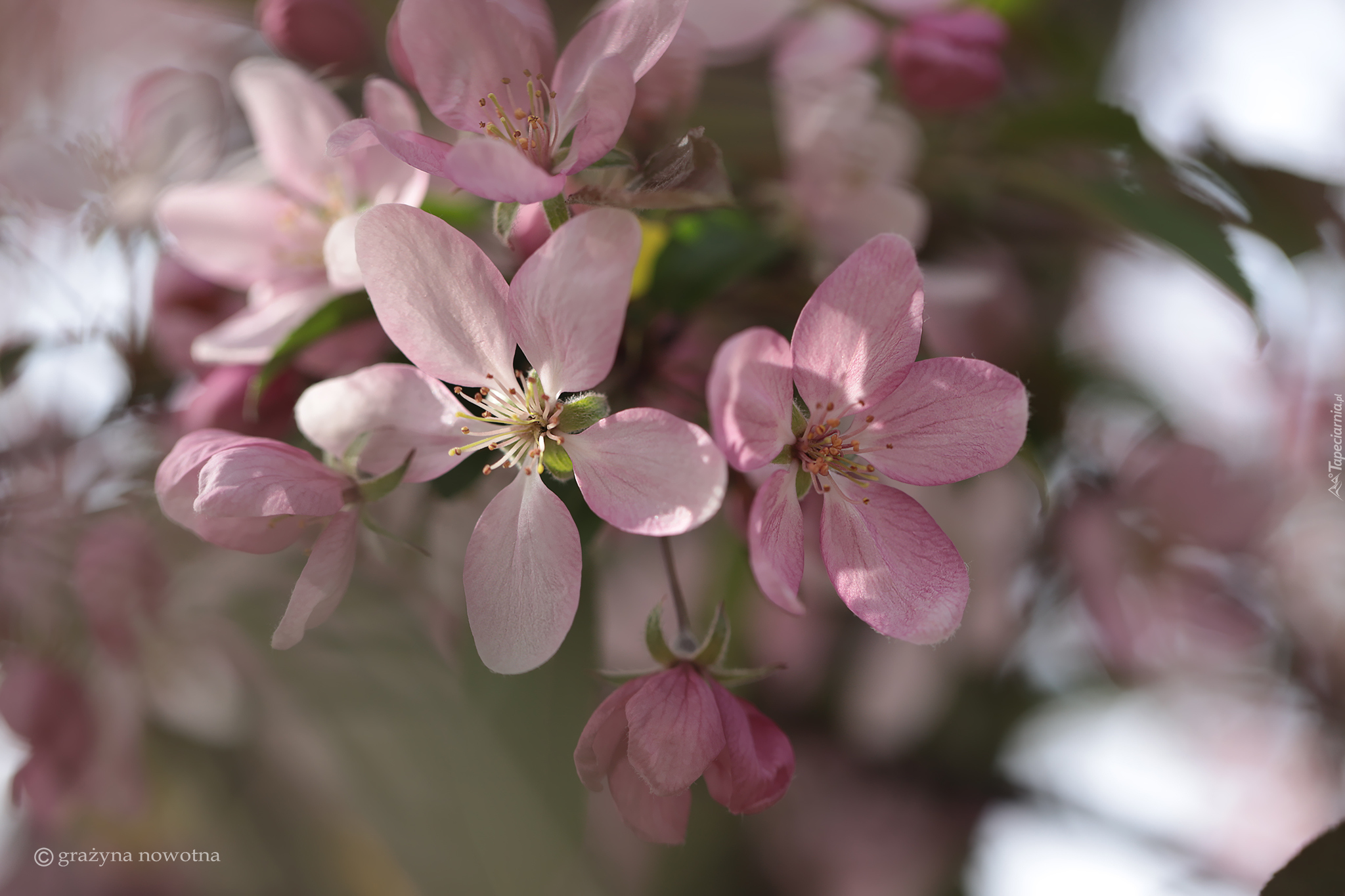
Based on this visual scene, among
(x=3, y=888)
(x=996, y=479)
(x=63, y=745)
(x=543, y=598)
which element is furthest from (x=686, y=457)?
(x=3, y=888)

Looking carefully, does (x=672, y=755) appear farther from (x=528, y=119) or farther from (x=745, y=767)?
(x=528, y=119)

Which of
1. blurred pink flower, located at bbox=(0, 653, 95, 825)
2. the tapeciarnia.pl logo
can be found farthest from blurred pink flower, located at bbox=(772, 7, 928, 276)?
blurred pink flower, located at bbox=(0, 653, 95, 825)

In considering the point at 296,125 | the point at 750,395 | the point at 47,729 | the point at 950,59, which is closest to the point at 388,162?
the point at 296,125

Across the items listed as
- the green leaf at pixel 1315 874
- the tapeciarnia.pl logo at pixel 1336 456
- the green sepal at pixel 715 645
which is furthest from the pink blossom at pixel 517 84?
the tapeciarnia.pl logo at pixel 1336 456

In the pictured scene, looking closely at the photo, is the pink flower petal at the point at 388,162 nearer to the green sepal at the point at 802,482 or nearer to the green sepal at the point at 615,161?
the green sepal at the point at 615,161

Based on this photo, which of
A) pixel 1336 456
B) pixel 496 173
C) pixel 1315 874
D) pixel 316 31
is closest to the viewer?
pixel 496 173

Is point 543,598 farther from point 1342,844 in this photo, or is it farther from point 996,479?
point 996,479
